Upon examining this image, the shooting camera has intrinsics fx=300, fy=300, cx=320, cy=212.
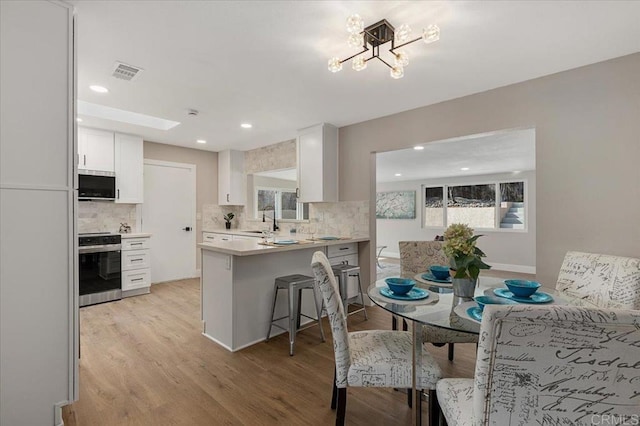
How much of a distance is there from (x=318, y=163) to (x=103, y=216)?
3.52m

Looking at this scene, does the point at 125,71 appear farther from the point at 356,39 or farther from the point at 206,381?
the point at 206,381

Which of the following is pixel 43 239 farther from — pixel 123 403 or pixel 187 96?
pixel 187 96

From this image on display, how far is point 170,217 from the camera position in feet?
18.0

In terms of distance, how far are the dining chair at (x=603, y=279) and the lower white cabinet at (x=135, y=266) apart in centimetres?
511

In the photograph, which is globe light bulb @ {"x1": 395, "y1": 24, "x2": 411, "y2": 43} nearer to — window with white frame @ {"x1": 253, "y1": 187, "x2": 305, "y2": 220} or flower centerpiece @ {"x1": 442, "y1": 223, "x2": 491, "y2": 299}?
flower centerpiece @ {"x1": 442, "y1": 223, "x2": 491, "y2": 299}

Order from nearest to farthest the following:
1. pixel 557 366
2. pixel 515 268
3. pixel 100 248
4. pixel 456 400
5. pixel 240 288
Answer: pixel 557 366 → pixel 456 400 → pixel 240 288 → pixel 100 248 → pixel 515 268

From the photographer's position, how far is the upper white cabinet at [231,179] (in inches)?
232

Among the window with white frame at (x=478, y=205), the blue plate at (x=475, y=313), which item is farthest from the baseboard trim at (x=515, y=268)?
the blue plate at (x=475, y=313)

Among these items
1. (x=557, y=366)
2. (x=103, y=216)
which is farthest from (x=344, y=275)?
(x=103, y=216)

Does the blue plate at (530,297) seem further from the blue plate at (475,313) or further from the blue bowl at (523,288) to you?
the blue plate at (475,313)

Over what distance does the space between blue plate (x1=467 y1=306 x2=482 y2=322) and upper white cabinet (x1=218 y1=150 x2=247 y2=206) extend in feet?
→ 16.7

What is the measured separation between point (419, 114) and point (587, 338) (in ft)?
10.2

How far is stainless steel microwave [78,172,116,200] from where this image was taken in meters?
4.29

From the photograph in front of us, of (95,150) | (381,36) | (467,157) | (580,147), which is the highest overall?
(381,36)
